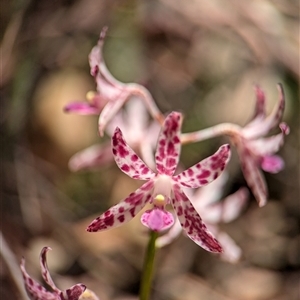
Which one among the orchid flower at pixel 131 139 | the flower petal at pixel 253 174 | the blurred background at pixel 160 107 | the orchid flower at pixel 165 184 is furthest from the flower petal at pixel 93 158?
the blurred background at pixel 160 107

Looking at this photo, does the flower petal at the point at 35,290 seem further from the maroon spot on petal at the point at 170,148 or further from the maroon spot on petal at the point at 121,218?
the maroon spot on petal at the point at 170,148

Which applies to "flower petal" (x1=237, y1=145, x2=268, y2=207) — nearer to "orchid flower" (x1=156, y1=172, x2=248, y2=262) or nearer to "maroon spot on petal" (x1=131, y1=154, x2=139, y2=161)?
"orchid flower" (x1=156, y1=172, x2=248, y2=262)

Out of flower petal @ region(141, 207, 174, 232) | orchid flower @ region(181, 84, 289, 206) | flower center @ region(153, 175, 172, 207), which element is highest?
flower center @ region(153, 175, 172, 207)

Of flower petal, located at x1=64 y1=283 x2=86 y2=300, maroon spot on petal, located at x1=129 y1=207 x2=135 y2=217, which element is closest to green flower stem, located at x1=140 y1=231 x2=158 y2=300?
maroon spot on petal, located at x1=129 y1=207 x2=135 y2=217

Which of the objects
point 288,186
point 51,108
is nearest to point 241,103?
point 288,186

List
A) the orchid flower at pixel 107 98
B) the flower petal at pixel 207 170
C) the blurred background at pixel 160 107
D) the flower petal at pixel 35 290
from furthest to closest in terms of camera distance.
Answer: the blurred background at pixel 160 107 → the orchid flower at pixel 107 98 → the flower petal at pixel 35 290 → the flower petal at pixel 207 170

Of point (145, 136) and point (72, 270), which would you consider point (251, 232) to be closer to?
point (72, 270)
